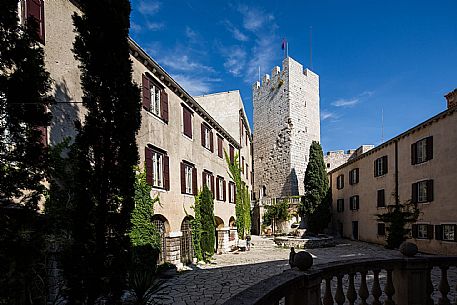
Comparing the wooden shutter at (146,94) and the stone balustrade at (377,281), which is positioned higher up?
the wooden shutter at (146,94)

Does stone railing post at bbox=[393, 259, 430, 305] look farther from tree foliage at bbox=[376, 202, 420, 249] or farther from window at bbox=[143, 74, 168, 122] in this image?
tree foliage at bbox=[376, 202, 420, 249]

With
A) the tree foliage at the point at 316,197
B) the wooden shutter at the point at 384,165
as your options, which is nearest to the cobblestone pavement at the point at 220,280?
the wooden shutter at the point at 384,165

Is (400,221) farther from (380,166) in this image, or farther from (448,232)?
(380,166)

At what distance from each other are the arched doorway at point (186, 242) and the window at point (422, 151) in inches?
568

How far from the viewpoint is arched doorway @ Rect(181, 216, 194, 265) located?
1564 centimetres

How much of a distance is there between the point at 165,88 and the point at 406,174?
1637 centimetres

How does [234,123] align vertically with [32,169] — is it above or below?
above

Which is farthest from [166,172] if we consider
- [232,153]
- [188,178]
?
[232,153]

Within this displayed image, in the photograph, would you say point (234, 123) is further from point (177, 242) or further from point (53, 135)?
Result: point (53, 135)

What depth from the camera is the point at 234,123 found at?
2814cm

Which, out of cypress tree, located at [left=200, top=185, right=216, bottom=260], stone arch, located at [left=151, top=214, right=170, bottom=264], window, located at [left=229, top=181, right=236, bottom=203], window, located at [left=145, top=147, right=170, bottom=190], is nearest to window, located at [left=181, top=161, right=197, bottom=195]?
cypress tree, located at [left=200, top=185, right=216, bottom=260]

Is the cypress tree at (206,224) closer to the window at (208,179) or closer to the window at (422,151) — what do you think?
the window at (208,179)

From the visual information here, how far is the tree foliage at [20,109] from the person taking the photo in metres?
4.11

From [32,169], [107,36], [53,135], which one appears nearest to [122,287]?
[32,169]
